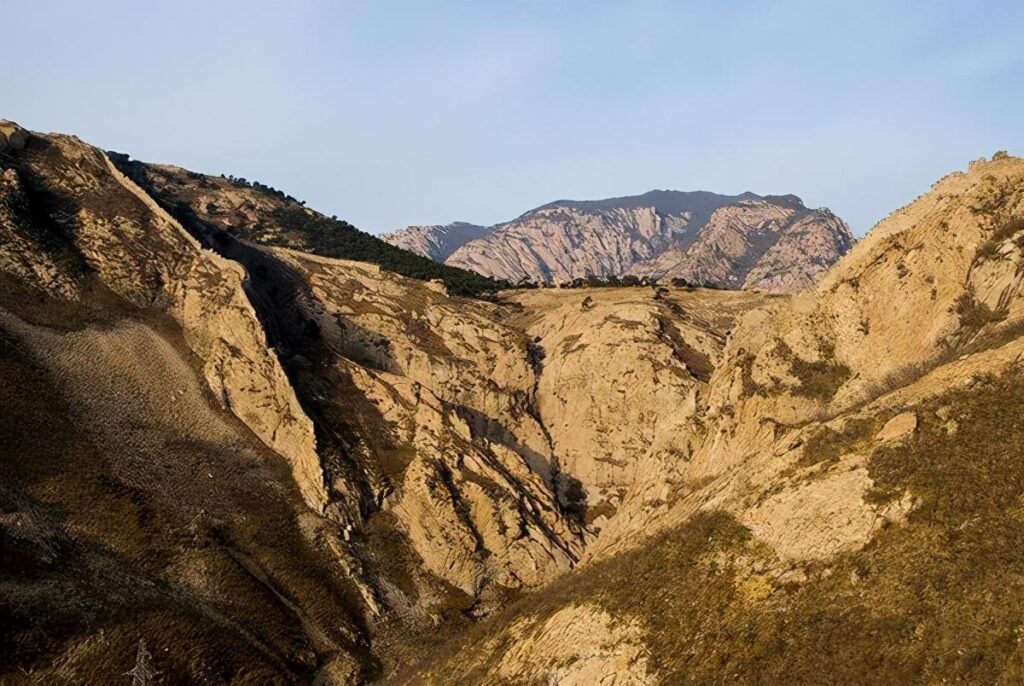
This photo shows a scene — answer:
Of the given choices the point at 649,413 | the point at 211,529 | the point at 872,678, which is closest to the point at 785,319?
the point at 649,413

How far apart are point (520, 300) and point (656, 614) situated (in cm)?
7838

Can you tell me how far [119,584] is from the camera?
41.7 m

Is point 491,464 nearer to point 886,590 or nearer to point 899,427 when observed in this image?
point 899,427

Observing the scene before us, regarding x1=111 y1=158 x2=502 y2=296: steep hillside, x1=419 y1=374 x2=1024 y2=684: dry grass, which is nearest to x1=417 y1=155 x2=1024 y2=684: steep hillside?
x1=419 y1=374 x2=1024 y2=684: dry grass

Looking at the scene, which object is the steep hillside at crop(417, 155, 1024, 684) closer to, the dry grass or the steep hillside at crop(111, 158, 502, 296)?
the dry grass

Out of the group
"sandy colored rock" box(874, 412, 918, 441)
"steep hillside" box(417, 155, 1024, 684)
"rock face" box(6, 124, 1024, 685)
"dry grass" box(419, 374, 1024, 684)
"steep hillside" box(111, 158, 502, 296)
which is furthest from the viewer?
"steep hillside" box(111, 158, 502, 296)

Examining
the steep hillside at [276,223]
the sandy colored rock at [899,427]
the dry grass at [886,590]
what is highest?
the steep hillside at [276,223]

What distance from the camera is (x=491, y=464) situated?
63.3m

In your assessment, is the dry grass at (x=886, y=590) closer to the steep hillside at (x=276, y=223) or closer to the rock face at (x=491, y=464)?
the rock face at (x=491, y=464)

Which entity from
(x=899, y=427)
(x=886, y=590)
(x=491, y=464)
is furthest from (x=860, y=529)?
(x=491, y=464)

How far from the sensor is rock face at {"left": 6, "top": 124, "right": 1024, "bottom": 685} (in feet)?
92.7

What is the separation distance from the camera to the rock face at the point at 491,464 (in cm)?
2825

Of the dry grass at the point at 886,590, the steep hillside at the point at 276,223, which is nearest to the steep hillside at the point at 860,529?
the dry grass at the point at 886,590

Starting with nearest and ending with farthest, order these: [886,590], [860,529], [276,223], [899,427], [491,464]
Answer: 1. [886,590]
2. [860,529]
3. [899,427]
4. [491,464]
5. [276,223]
